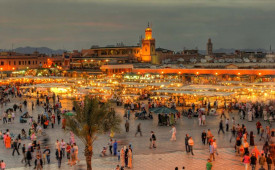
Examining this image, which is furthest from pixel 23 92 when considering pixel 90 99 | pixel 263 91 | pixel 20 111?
pixel 90 99

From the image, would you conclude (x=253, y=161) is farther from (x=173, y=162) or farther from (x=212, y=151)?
(x=173, y=162)

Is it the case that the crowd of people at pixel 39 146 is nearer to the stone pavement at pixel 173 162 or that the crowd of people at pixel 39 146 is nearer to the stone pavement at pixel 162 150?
the stone pavement at pixel 162 150

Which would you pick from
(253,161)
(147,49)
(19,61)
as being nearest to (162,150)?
(253,161)

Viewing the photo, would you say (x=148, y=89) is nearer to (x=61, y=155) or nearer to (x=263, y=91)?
(x=263, y=91)

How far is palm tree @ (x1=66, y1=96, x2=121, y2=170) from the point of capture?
12078 millimetres

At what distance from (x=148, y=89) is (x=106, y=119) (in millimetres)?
28892

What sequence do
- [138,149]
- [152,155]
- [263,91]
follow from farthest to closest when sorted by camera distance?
[263,91]
[138,149]
[152,155]

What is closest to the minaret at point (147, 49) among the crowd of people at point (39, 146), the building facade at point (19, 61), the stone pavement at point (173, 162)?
the building facade at point (19, 61)

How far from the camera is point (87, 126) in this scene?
A: 474 inches

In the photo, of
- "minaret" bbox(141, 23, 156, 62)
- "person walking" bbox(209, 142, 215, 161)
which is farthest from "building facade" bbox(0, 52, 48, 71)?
"person walking" bbox(209, 142, 215, 161)

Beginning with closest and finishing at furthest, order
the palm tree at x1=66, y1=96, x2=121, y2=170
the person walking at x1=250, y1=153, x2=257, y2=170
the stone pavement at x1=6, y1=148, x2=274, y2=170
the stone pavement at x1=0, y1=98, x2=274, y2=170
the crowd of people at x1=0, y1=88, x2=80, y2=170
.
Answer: the palm tree at x1=66, y1=96, x2=121, y2=170 → the person walking at x1=250, y1=153, x2=257, y2=170 → the stone pavement at x1=6, y1=148, x2=274, y2=170 → the stone pavement at x1=0, y1=98, x2=274, y2=170 → the crowd of people at x1=0, y1=88, x2=80, y2=170

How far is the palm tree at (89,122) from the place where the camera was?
12.1 metres

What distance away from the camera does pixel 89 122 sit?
1209 cm

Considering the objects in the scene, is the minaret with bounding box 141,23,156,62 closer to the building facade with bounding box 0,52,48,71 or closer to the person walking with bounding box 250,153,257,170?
A: the building facade with bounding box 0,52,48,71
